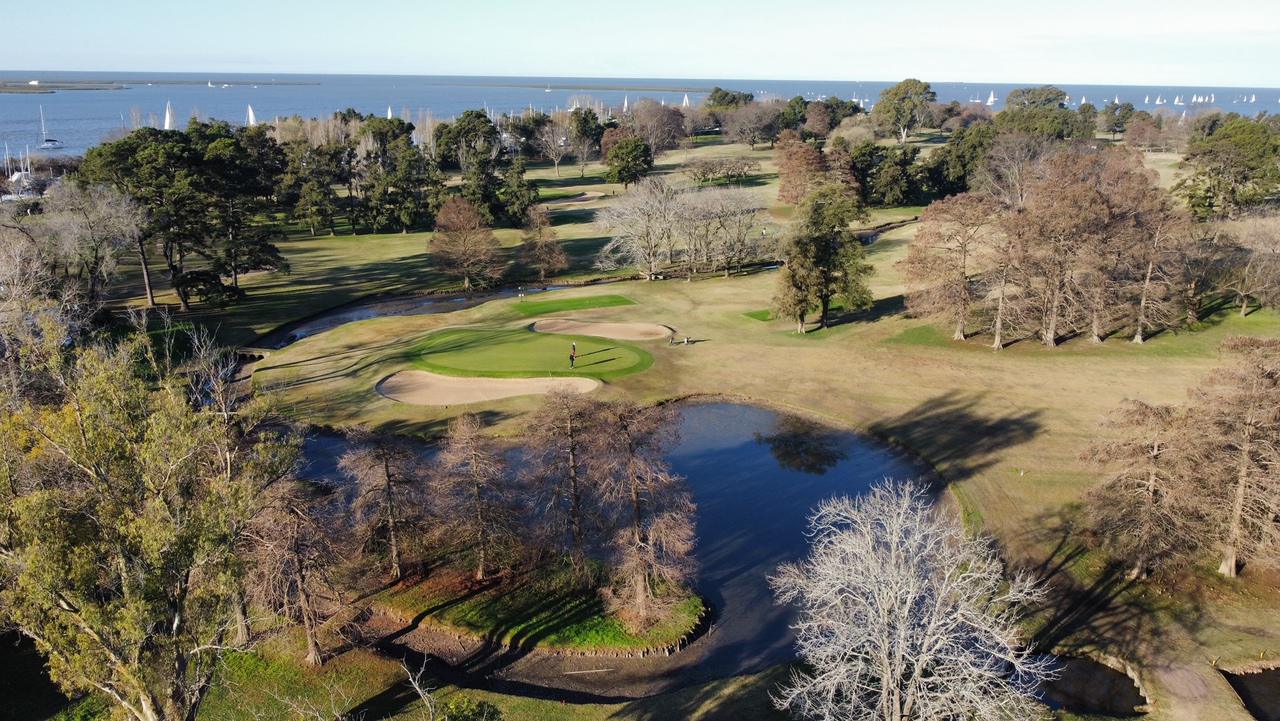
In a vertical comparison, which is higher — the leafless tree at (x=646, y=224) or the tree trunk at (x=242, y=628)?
the leafless tree at (x=646, y=224)

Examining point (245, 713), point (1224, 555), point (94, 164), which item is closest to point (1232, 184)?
point (1224, 555)

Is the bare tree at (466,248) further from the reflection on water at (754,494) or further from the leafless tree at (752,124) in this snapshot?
the leafless tree at (752,124)

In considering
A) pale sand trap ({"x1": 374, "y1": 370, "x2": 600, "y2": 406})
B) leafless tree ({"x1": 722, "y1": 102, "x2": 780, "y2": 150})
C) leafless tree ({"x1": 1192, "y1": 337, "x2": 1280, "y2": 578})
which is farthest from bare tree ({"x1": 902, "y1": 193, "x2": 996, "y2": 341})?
leafless tree ({"x1": 722, "y1": 102, "x2": 780, "y2": 150})

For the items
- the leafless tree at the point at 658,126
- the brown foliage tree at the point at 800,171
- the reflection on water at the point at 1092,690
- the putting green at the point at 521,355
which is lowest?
the reflection on water at the point at 1092,690

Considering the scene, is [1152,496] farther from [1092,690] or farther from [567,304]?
[567,304]

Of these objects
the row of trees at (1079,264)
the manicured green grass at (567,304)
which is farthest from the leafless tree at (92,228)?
the row of trees at (1079,264)
